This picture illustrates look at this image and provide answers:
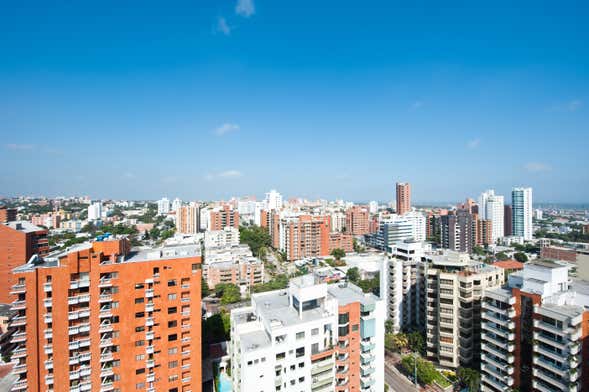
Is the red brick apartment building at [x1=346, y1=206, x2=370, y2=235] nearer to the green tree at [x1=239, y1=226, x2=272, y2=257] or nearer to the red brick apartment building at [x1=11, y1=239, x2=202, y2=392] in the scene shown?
the green tree at [x1=239, y1=226, x2=272, y2=257]

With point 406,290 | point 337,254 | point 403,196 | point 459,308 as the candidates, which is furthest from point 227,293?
point 403,196

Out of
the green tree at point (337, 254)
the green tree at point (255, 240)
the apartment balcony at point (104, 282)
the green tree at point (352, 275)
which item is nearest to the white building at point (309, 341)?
the apartment balcony at point (104, 282)

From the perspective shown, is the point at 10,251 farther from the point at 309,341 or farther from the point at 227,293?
the point at 309,341

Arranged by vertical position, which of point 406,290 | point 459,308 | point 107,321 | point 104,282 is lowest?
point 406,290

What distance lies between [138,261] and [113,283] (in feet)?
4.56

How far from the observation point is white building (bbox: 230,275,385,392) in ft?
41.9

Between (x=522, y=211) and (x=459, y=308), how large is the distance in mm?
63658

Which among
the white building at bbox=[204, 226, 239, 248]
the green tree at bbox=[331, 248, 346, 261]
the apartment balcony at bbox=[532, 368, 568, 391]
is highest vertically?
the white building at bbox=[204, 226, 239, 248]

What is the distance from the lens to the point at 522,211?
67625mm

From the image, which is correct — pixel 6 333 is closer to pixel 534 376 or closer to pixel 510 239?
pixel 534 376

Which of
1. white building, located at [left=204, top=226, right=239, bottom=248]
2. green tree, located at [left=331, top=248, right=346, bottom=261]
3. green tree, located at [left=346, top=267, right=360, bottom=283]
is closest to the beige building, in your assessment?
green tree, located at [left=346, top=267, right=360, bottom=283]

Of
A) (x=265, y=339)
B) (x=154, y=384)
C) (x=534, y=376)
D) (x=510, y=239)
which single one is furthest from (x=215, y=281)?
(x=510, y=239)

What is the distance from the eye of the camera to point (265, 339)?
13.5 m

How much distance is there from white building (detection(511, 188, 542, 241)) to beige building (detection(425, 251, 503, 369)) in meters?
59.4
